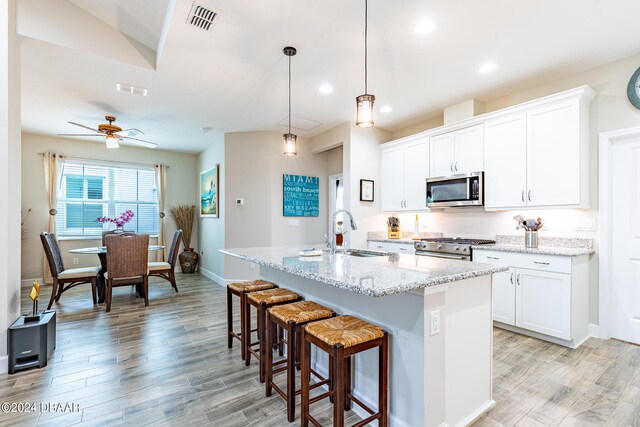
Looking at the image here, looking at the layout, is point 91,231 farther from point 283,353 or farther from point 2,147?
point 283,353

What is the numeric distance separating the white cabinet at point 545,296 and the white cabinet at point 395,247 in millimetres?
1061

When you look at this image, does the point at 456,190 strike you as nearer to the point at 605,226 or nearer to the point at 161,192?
the point at 605,226

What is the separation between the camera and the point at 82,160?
5.78 meters

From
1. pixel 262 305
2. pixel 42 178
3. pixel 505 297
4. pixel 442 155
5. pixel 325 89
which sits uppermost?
pixel 325 89

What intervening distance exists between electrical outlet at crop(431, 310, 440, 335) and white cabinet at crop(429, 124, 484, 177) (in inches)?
108

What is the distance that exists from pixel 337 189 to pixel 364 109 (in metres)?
3.82

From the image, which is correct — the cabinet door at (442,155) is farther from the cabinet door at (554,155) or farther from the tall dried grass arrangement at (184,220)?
the tall dried grass arrangement at (184,220)

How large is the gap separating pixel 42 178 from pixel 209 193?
9.53 ft

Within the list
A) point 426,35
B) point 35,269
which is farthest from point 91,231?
point 426,35

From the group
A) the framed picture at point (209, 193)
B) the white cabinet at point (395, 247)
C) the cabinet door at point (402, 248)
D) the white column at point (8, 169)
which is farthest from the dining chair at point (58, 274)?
the cabinet door at point (402, 248)

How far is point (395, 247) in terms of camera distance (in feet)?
14.3

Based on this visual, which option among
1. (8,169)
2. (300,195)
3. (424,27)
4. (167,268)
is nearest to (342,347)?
(424,27)

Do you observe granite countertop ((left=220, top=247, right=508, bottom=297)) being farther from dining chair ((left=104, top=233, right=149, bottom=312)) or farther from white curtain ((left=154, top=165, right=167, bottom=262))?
white curtain ((left=154, top=165, right=167, bottom=262))

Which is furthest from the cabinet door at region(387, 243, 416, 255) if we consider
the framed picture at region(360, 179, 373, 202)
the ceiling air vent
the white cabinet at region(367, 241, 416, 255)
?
the ceiling air vent
